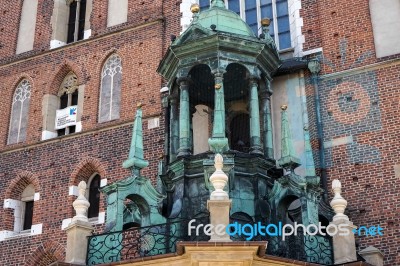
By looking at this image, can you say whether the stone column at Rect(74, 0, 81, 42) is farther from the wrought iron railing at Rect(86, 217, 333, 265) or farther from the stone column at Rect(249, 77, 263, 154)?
the wrought iron railing at Rect(86, 217, 333, 265)

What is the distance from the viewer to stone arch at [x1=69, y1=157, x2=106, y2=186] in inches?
641

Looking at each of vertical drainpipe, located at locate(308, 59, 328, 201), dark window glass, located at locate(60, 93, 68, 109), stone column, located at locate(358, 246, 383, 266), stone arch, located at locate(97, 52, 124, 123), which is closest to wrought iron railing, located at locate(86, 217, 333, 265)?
stone column, located at locate(358, 246, 383, 266)

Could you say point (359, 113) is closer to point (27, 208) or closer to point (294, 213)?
point (294, 213)

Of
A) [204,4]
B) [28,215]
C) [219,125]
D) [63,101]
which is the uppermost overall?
[204,4]

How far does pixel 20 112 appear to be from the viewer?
18219mm

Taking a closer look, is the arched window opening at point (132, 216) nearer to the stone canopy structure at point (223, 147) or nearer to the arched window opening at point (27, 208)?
the stone canopy structure at point (223, 147)

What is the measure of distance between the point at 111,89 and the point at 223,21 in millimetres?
4477

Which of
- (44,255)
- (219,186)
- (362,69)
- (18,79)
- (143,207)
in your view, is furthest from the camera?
(18,79)

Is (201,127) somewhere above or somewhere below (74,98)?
below

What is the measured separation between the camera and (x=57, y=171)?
1669 cm

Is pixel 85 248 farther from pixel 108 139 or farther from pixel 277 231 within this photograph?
pixel 108 139

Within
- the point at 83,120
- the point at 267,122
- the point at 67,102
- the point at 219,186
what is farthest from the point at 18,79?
the point at 219,186

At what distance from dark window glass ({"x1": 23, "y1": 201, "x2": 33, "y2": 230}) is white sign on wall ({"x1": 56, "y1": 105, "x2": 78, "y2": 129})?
6.92ft

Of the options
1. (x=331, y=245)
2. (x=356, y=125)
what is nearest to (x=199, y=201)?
(x=331, y=245)
